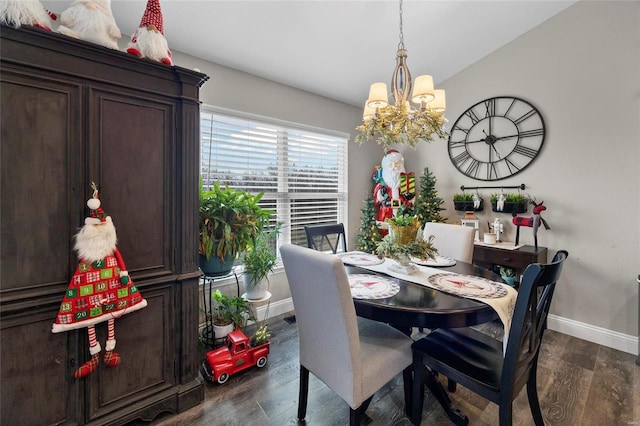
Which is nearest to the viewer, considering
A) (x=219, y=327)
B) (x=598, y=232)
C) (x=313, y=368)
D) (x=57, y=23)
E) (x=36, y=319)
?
(x=36, y=319)

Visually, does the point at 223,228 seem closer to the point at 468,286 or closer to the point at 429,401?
the point at 468,286

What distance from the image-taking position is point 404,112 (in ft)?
6.19

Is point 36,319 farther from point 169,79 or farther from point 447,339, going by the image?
point 447,339

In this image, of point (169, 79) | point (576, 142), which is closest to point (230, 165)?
point (169, 79)

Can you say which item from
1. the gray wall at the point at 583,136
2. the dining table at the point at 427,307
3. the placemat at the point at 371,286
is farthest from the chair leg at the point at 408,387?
the gray wall at the point at 583,136

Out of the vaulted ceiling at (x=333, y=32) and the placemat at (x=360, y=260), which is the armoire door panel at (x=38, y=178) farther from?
the placemat at (x=360, y=260)

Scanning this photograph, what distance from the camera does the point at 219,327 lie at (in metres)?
2.18

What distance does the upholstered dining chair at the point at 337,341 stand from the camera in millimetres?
1217

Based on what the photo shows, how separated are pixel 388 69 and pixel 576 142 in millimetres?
1940

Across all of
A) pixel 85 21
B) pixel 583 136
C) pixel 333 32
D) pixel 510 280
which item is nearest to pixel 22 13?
pixel 85 21

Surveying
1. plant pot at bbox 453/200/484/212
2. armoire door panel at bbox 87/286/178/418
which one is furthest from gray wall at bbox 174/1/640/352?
armoire door panel at bbox 87/286/178/418

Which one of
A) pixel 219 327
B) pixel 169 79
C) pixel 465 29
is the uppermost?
pixel 465 29

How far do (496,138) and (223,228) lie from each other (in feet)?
9.84

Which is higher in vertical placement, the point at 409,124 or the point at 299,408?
the point at 409,124
